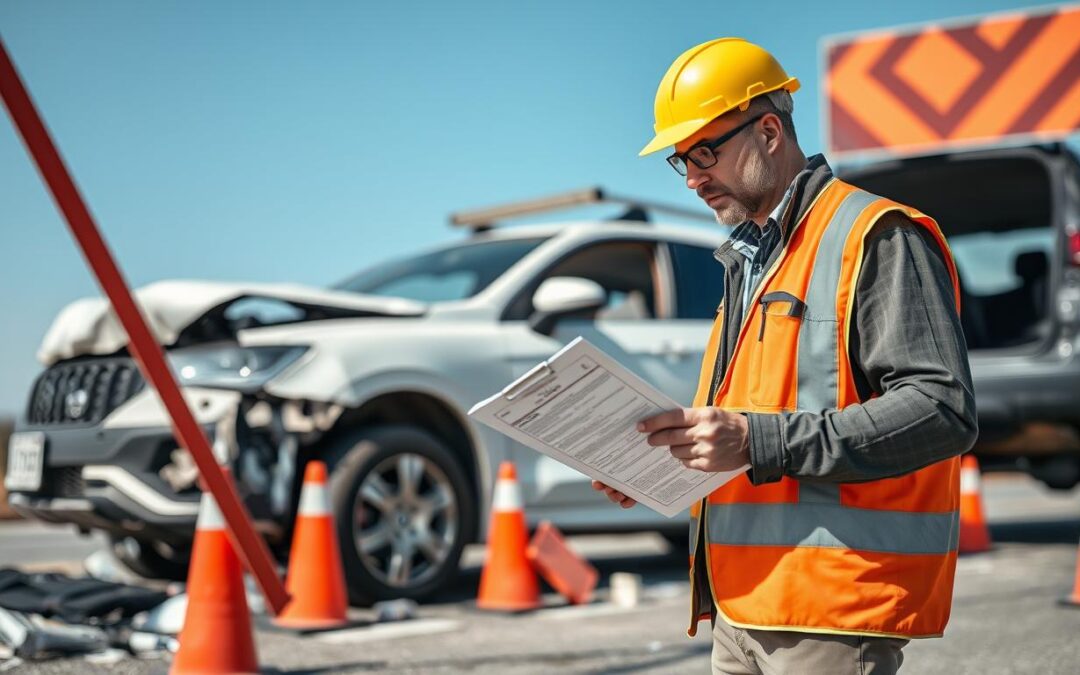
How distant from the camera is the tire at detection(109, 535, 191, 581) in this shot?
20.2 feet

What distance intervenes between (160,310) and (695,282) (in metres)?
2.93

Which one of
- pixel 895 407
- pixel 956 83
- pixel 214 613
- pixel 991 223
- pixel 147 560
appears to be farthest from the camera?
pixel 991 223

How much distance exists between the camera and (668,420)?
1.69 metres

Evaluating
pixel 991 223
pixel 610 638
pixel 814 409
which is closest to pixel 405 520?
pixel 610 638

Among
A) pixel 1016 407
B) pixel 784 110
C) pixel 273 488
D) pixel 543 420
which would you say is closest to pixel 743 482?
pixel 543 420

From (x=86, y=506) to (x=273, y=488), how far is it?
0.77m

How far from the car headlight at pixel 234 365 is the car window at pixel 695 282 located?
232cm

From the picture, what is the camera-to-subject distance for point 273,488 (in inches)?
205

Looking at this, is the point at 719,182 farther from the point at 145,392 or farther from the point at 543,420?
the point at 145,392

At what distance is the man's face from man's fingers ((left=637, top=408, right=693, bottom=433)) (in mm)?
413

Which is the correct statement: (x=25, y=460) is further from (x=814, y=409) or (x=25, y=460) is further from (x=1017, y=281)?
(x=1017, y=281)

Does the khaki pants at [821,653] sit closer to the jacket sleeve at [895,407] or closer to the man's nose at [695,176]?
the jacket sleeve at [895,407]

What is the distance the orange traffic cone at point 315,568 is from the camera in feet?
15.8

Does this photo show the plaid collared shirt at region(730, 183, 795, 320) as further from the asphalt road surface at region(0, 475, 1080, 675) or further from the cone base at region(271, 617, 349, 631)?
the cone base at region(271, 617, 349, 631)
